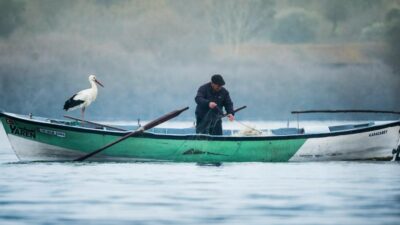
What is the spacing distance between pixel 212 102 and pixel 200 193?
5031 mm

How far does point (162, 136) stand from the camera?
72.6ft

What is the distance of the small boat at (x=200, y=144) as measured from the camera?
22.2m

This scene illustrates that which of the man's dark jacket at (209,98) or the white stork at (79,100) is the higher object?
the white stork at (79,100)

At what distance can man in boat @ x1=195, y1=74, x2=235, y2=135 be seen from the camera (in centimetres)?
2166

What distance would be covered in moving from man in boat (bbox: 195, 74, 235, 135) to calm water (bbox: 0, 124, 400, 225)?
114cm

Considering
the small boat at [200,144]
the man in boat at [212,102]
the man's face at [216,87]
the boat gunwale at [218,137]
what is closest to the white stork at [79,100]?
the small boat at [200,144]

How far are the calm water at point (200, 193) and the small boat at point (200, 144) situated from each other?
0.26 meters

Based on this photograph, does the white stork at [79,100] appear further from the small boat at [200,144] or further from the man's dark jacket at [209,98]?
the man's dark jacket at [209,98]

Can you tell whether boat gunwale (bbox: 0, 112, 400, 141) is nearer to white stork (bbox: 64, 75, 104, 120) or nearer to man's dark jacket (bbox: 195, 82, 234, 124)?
man's dark jacket (bbox: 195, 82, 234, 124)

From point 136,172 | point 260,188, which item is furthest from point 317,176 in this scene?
point 136,172

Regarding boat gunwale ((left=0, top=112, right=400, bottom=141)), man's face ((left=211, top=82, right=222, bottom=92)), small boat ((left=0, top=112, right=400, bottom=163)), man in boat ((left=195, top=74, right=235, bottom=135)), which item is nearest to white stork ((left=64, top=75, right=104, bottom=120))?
small boat ((left=0, top=112, right=400, bottom=163))

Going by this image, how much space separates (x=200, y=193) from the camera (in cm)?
1672

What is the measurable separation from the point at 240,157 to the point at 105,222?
32.1 ft

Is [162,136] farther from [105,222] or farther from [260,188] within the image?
[105,222]
